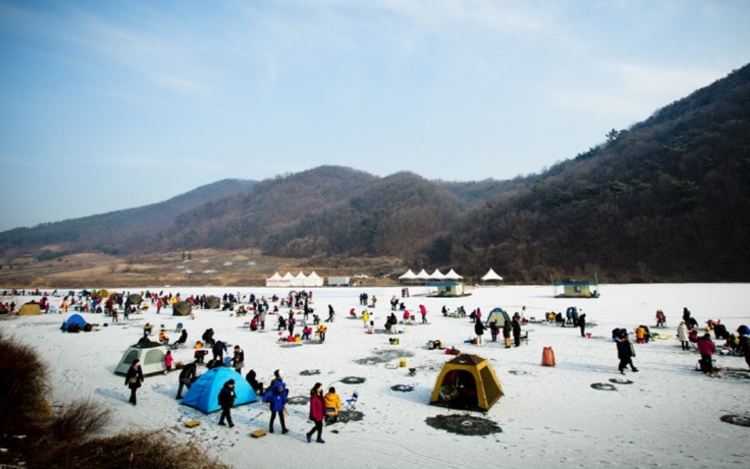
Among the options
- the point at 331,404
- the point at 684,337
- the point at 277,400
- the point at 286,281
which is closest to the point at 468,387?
the point at 331,404

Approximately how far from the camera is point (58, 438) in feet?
24.6

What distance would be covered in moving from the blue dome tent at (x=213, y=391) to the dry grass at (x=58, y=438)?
172cm

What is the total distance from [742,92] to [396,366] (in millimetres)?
96379

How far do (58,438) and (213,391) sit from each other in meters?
3.16

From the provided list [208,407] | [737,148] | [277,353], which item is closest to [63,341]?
[277,353]

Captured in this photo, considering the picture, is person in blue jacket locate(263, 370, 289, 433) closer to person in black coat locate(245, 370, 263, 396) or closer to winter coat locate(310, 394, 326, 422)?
winter coat locate(310, 394, 326, 422)

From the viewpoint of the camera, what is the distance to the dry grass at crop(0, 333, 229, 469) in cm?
566

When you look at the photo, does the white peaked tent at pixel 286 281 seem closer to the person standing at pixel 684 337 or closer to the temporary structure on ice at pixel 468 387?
the person standing at pixel 684 337

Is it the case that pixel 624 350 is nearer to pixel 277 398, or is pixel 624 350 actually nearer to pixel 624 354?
pixel 624 354

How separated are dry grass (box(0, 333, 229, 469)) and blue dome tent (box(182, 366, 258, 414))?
172 cm

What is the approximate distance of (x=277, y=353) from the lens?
644 inches

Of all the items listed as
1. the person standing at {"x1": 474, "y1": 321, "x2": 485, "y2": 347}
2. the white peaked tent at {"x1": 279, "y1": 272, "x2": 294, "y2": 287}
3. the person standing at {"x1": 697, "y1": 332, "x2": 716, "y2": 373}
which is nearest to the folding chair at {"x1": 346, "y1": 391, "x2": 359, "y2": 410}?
the person standing at {"x1": 474, "y1": 321, "x2": 485, "y2": 347}

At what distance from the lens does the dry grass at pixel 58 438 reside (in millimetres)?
5656

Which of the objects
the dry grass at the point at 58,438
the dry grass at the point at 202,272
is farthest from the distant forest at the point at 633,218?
the dry grass at the point at 58,438
